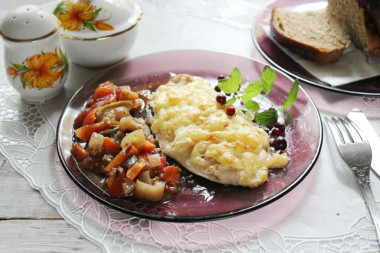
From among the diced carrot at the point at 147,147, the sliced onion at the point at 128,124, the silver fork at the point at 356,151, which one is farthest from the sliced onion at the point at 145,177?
the silver fork at the point at 356,151

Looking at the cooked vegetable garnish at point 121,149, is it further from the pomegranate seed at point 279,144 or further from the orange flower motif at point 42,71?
the pomegranate seed at point 279,144

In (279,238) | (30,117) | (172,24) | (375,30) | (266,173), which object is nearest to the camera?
(279,238)

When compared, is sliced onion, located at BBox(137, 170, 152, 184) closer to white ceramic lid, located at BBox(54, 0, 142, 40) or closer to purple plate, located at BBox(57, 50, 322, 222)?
purple plate, located at BBox(57, 50, 322, 222)

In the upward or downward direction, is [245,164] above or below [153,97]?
above

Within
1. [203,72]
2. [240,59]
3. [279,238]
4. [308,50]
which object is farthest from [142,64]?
[279,238]

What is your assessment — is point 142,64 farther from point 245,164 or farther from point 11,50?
point 245,164

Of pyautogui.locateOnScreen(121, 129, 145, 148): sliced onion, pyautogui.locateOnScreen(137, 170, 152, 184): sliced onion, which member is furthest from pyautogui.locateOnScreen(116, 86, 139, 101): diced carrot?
pyautogui.locateOnScreen(137, 170, 152, 184): sliced onion

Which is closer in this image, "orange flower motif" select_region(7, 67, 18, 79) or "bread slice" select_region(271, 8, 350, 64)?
"orange flower motif" select_region(7, 67, 18, 79)
